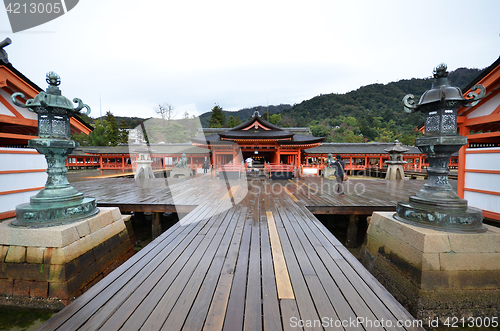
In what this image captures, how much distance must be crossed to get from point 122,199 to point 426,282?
26.3ft

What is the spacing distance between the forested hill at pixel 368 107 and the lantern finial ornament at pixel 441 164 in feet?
208

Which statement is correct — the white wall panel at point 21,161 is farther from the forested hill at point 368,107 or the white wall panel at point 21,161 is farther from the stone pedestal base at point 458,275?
the forested hill at point 368,107

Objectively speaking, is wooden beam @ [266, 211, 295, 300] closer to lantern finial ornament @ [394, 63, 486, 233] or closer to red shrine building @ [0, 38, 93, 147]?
lantern finial ornament @ [394, 63, 486, 233]

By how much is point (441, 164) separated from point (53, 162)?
281 inches

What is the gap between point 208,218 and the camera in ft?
16.9

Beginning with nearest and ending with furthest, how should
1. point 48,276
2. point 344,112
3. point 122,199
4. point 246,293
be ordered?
1. point 246,293
2. point 48,276
3. point 122,199
4. point 344,112

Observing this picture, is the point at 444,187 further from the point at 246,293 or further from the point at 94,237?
the point at 94,237

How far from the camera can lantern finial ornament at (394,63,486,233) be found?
10.8ft

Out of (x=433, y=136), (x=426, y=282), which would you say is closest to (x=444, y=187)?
(x=433, y=136)

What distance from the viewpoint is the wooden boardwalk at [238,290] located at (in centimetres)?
191

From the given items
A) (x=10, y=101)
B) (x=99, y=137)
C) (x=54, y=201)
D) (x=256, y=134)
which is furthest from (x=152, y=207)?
(x=99, y=137)

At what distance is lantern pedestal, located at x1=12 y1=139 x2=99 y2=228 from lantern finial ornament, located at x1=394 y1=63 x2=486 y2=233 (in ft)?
20.1

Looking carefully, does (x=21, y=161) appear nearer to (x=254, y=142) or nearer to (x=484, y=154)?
(x=484, y=154)

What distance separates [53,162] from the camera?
3.88 m
